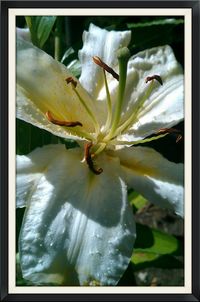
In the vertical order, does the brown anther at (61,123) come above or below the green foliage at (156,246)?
Answer: above

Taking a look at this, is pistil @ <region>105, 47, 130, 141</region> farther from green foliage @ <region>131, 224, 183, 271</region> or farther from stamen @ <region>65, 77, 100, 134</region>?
green foliage @ <region>131, 224, 183, 271</region>

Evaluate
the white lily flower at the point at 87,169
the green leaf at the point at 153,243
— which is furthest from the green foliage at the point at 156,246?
the white lily flower at the point at 87,169

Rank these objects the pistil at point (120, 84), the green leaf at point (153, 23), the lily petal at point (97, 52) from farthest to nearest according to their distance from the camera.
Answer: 1. the green leaf at point (153, 23)
2. the lily petal at point (97, 52)
3. the pistil at point (120, 84)

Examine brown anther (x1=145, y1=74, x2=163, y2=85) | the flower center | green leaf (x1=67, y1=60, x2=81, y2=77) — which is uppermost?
green leaf (x1=67, y1=60, x2=81, y2=77)

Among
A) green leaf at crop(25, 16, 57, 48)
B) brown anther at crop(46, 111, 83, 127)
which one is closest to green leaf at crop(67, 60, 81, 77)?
green leaf at crop(25, 16, 57, 48)

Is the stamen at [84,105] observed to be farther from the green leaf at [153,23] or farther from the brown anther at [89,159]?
the green leaf at [153,23]

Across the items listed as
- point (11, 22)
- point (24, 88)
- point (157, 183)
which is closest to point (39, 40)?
point (11, 22)

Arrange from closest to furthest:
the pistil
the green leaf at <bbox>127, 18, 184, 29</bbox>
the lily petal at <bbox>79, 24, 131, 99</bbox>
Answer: the pistil
the lily petal at <bbox>79, 24, 131, 99</bbox>
the green leaf at <bbox>127, 18, 184, 29</bbox>
